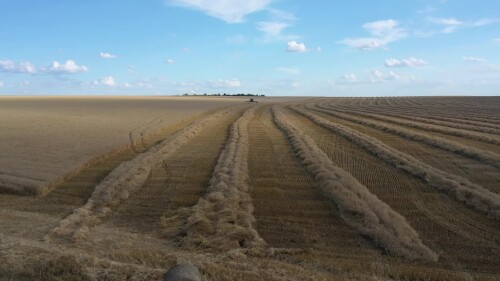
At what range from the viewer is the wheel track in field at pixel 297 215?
29.6 ft

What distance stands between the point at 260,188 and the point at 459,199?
4960 mm

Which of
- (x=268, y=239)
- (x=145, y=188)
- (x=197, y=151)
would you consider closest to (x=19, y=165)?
(x=145, y=188)

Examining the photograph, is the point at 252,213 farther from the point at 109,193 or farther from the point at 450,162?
the point at 450,162

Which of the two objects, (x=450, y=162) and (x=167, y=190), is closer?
(x=167, y=190)

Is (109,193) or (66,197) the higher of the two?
(109,193)

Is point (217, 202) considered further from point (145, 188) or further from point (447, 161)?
point (447, 161)

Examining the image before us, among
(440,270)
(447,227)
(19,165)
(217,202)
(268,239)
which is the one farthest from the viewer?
(19,165)

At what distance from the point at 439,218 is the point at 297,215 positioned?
2949 mm

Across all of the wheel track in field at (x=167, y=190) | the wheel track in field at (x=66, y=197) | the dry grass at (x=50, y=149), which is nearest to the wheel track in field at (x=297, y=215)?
the wheel track in field at (x=167, y=190)

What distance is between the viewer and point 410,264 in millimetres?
8094

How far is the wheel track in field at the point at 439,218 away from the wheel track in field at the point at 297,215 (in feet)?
4.41

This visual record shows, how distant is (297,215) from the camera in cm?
1109

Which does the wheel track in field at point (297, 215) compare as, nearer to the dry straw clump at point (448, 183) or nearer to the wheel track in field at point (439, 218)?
the wheel track in field at point (439, 218)

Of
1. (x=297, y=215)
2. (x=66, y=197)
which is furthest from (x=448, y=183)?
(x=66, y=197)
